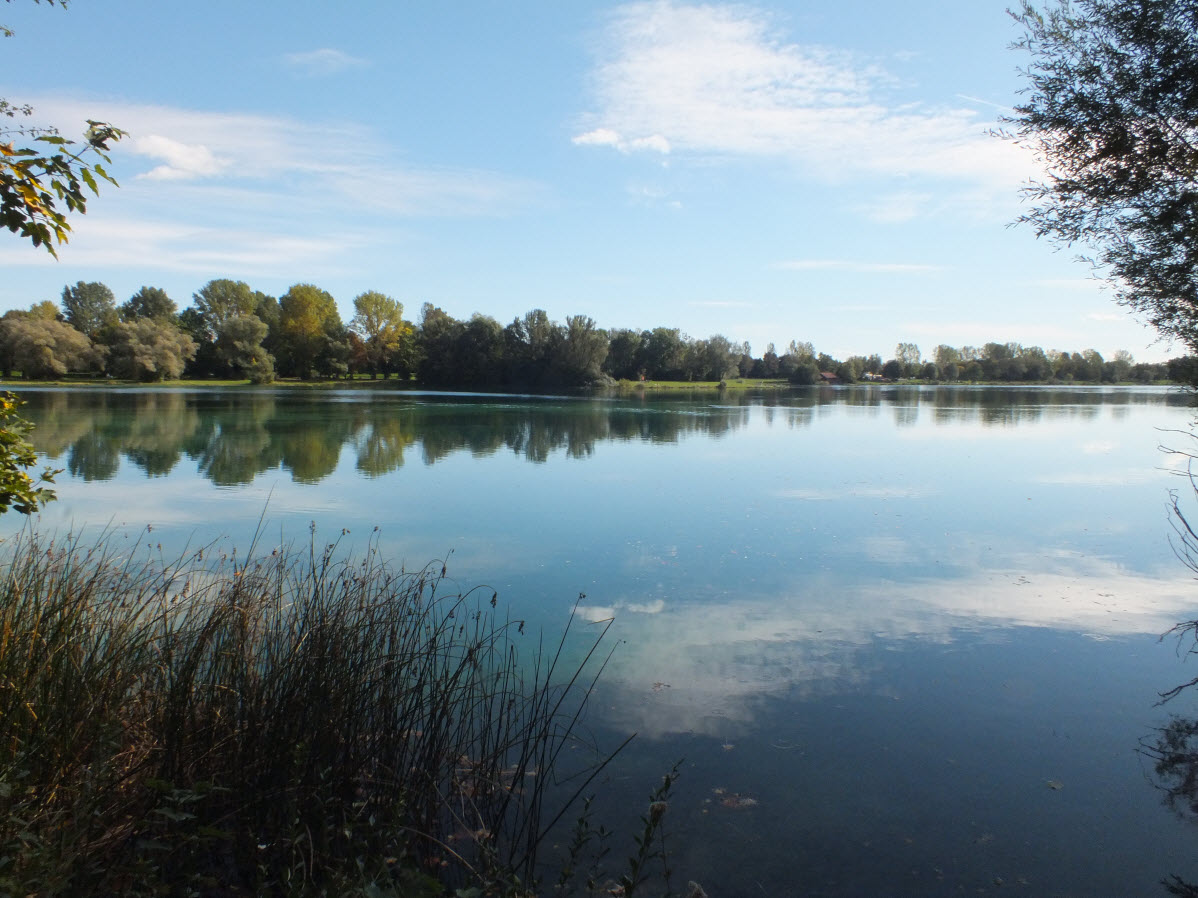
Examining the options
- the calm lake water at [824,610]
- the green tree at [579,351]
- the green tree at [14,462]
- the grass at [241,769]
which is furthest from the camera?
the green tree at [579,351]

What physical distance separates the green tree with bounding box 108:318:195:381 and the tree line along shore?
0.32 ft

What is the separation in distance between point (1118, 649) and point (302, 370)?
76.9m

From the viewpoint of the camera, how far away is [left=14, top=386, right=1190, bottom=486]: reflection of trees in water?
17500 mm

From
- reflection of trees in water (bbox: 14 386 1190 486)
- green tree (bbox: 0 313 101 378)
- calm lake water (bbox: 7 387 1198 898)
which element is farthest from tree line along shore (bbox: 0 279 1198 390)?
calm lake water (bbox: 7 387 1198 898)

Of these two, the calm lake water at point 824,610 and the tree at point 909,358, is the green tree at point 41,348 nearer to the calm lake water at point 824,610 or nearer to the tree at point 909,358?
the calm lake water at point 824,610

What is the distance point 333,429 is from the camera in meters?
25.5

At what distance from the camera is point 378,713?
421cm

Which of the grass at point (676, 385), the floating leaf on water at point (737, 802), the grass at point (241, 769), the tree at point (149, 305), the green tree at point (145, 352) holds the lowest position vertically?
the floating leaf on water at point (737, 802)

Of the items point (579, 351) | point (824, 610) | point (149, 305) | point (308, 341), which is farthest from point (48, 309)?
point (824, 610)

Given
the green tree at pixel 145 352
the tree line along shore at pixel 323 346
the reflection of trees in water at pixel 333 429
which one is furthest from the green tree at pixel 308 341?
the reflection of trees in water at pixel 333 429

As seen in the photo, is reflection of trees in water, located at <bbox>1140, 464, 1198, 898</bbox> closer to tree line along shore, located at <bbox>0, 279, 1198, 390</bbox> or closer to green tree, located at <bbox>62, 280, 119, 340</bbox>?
tree line along shore, located at <bbox>0, 279, 1198, 390</bbox>

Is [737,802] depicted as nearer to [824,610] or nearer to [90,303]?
[824,610]

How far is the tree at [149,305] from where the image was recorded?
82312 mm

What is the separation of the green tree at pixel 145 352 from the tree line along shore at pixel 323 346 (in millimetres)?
98
